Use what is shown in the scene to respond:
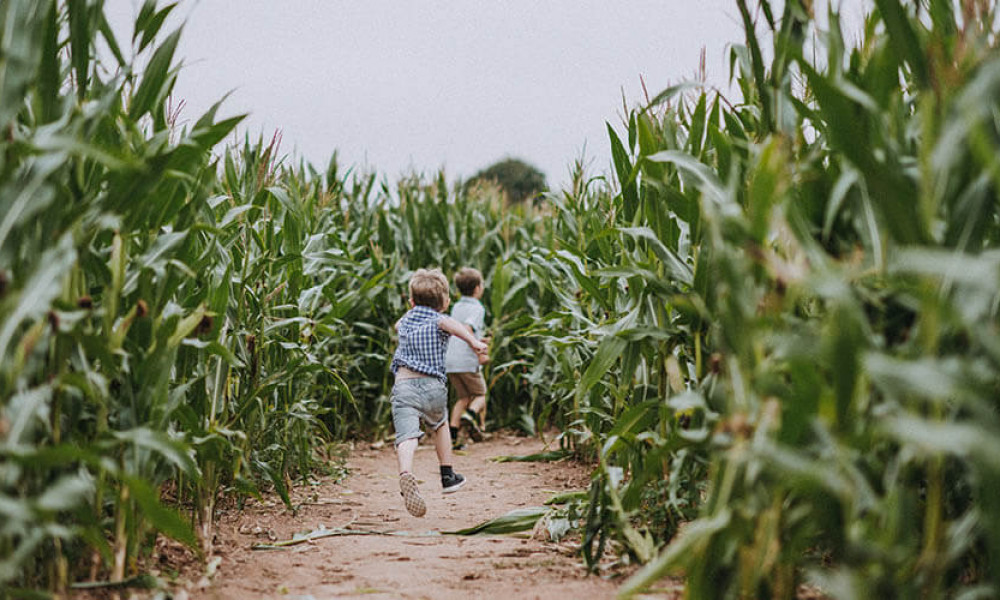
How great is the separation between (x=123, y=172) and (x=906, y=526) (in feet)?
6.59

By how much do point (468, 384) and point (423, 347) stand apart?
212 centimetres

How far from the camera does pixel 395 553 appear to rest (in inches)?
123

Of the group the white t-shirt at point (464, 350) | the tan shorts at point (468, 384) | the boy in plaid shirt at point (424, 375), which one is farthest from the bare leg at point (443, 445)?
the tan shorts at point (468, 384)

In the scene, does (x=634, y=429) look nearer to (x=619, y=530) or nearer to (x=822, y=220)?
(x=619, y=530)

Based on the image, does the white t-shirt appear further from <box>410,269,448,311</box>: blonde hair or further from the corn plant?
the corn plant

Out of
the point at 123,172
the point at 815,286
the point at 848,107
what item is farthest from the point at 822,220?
the point at 123,172

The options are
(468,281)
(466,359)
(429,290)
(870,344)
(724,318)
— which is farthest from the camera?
(468,281)

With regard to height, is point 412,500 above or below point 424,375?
below

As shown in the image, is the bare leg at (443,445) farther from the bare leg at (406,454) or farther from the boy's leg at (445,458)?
the bare leg at (406,454)

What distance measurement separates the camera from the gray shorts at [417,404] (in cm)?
438

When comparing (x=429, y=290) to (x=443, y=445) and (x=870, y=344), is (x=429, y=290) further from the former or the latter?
(x=870, y=344)

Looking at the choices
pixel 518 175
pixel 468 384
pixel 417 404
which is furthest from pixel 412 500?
pixel 518 175

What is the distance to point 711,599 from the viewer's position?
1.78m

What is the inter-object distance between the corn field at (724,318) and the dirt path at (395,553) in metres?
0.24
